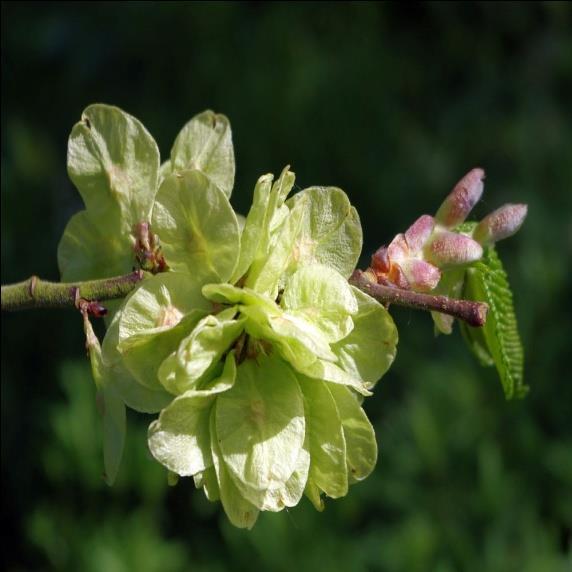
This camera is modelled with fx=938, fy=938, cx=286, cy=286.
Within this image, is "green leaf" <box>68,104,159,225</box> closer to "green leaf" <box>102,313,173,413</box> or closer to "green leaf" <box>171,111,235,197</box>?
"green leaf" <box>171,111,235,197</box>

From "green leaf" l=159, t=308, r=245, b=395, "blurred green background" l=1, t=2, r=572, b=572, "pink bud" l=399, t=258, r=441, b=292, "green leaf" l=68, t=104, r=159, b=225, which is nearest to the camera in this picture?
"green leaf" l=159, t=308, r=245, b=395

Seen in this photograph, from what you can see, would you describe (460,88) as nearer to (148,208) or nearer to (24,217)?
(24,217)

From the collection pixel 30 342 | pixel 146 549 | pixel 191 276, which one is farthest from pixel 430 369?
pixel 191 276

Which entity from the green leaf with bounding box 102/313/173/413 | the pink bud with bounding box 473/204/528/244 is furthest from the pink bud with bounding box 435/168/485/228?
the green leaf with bounding box 102/313/173/413

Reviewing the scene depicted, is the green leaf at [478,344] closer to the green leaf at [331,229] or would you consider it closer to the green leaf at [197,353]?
the green leaf at [331,229]

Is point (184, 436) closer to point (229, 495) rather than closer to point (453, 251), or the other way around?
point (229, 495)
